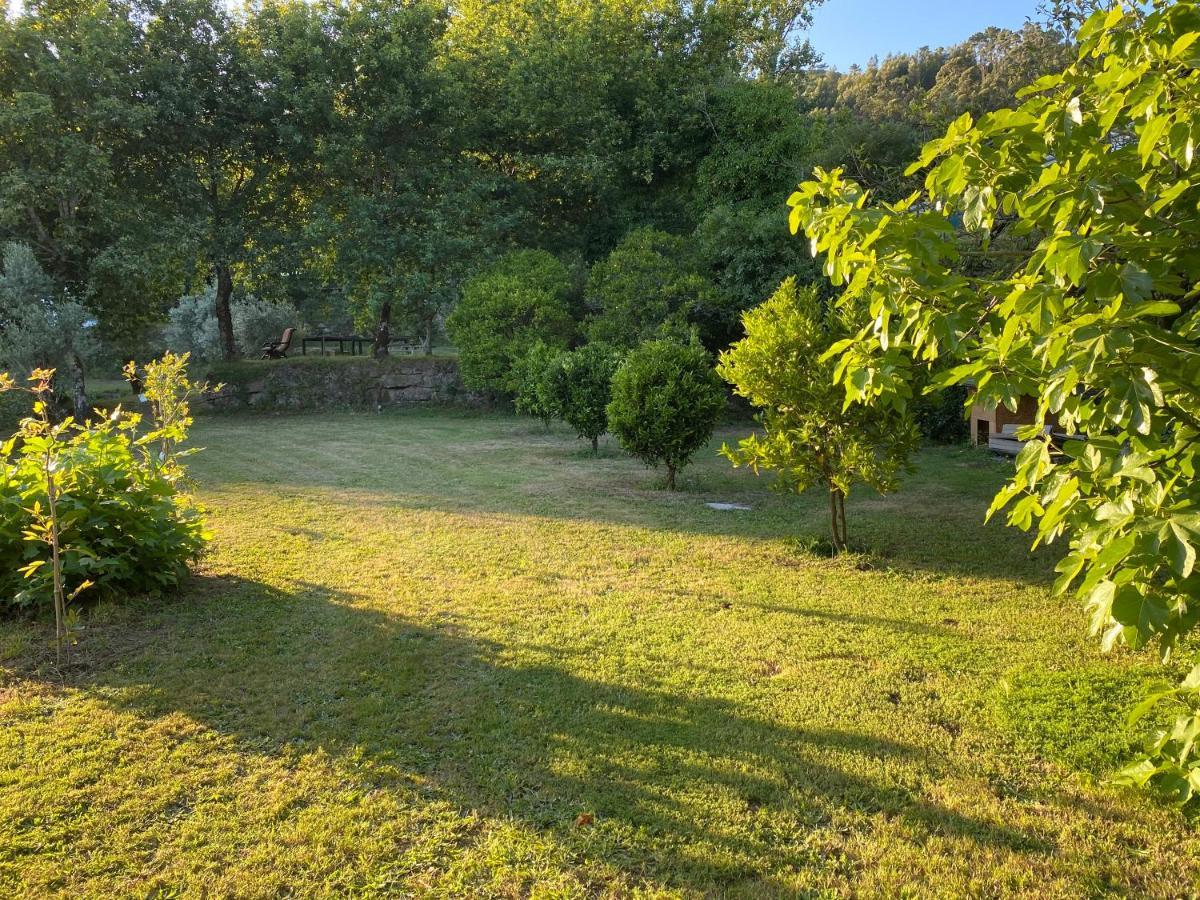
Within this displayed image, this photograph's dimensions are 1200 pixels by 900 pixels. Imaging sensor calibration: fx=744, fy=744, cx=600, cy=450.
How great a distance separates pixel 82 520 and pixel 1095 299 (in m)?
4.41

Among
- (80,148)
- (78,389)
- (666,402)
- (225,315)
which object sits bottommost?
(666,402)

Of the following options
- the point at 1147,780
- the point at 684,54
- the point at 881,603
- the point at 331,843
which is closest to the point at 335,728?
the point at 331,843

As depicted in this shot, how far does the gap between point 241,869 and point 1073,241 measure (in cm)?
261

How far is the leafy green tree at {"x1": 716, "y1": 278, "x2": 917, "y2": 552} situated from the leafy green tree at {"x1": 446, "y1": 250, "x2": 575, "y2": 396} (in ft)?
29.3

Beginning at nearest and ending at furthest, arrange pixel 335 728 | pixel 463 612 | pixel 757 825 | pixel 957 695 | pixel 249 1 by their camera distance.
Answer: pixel 757 825 < pixel 335 728 < pixel 957 695 < pixel 463 612 < pixel 249 1

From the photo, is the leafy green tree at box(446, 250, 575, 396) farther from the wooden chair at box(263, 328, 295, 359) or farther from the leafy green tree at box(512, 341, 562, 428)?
the wooden chair at box(263, 328, 295, 359)

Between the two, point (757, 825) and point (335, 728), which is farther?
point (335, 728)

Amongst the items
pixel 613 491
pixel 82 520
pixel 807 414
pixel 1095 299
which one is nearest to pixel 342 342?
pixel 613 491

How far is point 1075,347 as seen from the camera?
157 cm

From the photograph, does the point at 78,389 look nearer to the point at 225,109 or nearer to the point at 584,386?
the point at 225,109

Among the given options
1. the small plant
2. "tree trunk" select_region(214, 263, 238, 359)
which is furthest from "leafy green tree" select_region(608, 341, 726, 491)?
"tree trunk" select_region(214, 263, 238, 359)

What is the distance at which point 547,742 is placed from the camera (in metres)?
2.75

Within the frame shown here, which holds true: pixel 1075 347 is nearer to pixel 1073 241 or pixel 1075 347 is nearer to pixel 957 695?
pixel 1073 241

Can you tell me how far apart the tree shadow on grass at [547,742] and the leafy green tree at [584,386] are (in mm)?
6063
